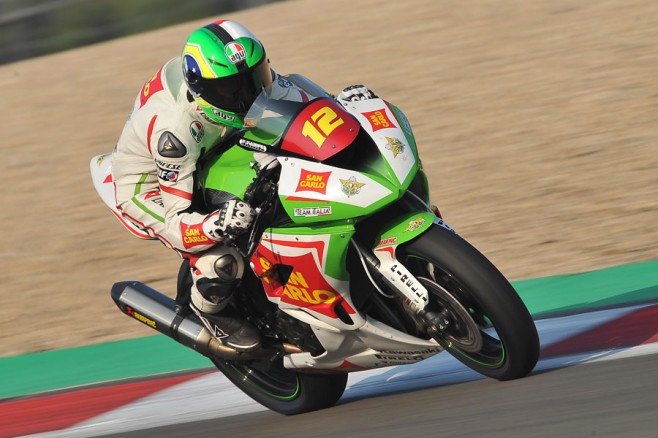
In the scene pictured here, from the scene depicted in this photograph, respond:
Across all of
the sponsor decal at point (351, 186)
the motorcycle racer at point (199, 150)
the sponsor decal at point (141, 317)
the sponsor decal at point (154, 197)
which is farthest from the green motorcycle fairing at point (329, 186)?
the sponsor decal at point (141, 317)

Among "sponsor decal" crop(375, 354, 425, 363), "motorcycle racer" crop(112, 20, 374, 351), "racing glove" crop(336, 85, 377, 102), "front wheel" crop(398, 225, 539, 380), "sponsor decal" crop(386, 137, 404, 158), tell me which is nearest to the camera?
"front wheel" crop(398, 225, 539, 380)

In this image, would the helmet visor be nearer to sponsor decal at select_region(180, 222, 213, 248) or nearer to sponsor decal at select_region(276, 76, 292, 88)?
sponsor decal at select_region(276, 76, 292, 88)

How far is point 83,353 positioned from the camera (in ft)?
21.8

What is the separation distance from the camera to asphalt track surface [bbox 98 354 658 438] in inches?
145

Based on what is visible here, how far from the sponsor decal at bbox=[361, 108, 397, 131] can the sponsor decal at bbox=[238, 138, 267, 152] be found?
0.43 m

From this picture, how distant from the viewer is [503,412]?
396 centimetres

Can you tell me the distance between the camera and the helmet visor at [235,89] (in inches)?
170

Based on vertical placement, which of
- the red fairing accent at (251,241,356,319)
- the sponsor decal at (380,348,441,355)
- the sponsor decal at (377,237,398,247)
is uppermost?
the sponsor decal at (377,237,398,247)

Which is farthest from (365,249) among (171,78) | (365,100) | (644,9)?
(644,9)

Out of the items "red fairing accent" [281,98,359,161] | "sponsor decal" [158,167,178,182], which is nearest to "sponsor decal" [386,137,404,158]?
"red fairing accent" [281,98,359,161]

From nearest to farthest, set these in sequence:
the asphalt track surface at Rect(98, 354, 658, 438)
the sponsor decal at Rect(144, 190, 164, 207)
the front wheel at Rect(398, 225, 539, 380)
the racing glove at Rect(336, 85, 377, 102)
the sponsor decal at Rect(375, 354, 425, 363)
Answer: the asphalt track surface at Rect(98, 354, 658, 438), the front wheel at Rect(398, 225, 539, 380), the sponsor decal at Rect(375, 354, 425, 363), the racing glove at Rect(336, 85, 377, 102), the sponsor decal at Rect(144, 190, 164, 207)

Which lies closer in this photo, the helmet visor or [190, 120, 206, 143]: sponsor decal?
the helmet visor

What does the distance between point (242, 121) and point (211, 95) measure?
0.55 feet

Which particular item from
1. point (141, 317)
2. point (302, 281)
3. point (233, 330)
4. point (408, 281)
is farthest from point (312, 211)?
point (141, 317)
